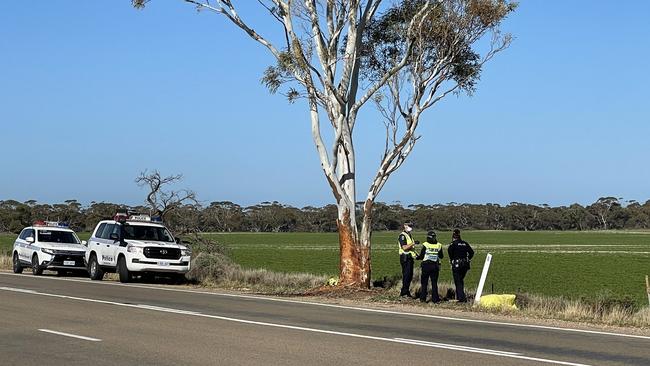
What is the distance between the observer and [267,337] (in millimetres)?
13594

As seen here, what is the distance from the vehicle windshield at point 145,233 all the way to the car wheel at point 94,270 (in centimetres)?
179

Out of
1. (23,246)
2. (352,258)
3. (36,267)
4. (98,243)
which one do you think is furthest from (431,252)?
(23,246)

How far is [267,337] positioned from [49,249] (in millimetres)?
19684

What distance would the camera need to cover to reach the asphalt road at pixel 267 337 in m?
11.5

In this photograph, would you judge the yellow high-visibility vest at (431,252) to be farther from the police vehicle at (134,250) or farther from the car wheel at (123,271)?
the car wheel at (123,271)

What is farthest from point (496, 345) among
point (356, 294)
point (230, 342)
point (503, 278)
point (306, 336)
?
point (503, 278)

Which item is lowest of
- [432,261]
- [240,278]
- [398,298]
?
[398,298]

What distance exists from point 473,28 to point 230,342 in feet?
Answer: 44.8

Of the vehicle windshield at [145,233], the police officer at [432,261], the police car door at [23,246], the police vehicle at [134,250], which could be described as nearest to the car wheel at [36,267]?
the police car door at [23,246]

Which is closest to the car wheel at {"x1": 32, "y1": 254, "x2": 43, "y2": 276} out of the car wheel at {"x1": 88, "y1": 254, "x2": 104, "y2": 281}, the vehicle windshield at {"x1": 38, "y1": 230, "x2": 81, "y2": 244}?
the vehicle windshield at {"x1": 38, "y1": 230, "x2": 81, "y2": 244}

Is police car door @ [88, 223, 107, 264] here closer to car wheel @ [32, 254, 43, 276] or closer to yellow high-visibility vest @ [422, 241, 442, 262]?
car wheel @ [32, 254, 43, 276]

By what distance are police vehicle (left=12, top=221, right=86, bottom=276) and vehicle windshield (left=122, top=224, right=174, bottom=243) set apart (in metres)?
3.95

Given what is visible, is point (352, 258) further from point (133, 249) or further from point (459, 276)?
point (133, 249)

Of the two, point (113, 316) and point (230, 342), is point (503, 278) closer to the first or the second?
point (113, 316)
